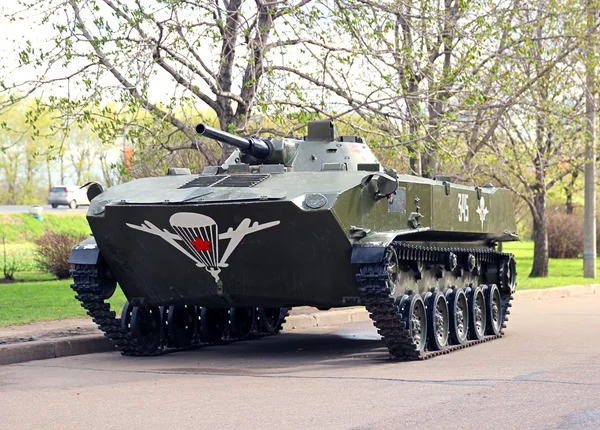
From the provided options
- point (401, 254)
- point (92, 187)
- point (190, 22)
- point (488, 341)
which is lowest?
point (488, 341)

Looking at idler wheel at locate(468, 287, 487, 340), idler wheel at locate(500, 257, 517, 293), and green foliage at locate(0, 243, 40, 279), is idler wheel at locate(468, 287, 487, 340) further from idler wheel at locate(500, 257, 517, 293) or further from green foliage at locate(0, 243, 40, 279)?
green foliage at locate(0, 243, 40, 279)

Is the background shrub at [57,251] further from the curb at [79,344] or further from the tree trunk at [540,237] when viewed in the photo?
the tree trunk at [540,237]

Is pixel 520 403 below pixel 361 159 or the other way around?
below

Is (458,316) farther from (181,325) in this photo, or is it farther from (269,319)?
(181,325)

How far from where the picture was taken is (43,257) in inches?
1035

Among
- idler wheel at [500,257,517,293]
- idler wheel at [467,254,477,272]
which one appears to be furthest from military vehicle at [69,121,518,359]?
idler wheel at [500,257,517,293]

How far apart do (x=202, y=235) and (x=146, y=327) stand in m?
1.91

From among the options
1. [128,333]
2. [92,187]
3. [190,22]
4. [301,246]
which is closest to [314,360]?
[301,246]

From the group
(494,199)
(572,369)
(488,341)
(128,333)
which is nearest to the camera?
(572,369)

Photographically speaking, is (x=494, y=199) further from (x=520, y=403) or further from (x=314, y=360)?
(x=520, y=403)

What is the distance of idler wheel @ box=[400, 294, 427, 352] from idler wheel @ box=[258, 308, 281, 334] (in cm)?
323

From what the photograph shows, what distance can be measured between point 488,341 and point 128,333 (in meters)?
4.70

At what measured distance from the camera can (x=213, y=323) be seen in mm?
13227

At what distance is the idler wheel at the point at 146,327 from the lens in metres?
11.7
